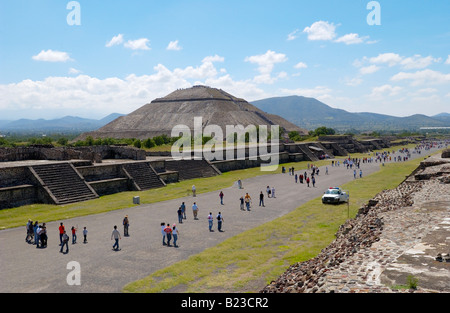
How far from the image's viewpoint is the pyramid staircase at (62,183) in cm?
2243

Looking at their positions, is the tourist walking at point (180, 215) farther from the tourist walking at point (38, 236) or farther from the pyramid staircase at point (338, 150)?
the pyramid staircase at point (338, 150)

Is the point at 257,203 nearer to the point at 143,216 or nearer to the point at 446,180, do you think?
the point at 143,216

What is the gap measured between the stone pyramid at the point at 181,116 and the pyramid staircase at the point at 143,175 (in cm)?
7389

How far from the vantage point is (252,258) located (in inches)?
480

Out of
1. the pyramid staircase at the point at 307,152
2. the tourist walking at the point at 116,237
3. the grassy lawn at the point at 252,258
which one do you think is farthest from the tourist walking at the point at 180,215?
the pyramid staircase at the point at 307,152

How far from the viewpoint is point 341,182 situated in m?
31.7

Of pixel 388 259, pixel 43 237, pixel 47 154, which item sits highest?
pixel 47 154

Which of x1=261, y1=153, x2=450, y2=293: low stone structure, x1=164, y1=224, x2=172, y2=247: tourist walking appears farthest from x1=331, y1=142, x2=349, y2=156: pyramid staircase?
x1=164, y1=224, x2=172, y2=247: tourist walking

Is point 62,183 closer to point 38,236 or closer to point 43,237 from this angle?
point 38,236

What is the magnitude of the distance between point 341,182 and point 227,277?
23792 mm

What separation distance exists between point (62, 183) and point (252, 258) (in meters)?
17.0

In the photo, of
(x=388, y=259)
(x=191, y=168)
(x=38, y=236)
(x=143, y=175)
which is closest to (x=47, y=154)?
(x=143, y=175)

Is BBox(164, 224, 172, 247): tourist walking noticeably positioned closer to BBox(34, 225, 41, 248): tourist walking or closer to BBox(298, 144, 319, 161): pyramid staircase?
BBox(34, 225, 41, 248): tourist walking
